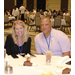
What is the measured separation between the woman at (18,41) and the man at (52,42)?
25 cm

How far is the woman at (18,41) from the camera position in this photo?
276cm

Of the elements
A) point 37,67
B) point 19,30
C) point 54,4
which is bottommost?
point 37,67

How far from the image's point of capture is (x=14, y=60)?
Result: 2207mm

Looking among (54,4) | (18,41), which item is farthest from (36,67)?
(54,4)

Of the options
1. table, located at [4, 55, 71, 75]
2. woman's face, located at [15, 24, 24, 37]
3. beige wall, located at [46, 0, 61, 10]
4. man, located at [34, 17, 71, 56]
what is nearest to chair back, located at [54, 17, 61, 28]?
man, located at [34, 17, 71, 56]

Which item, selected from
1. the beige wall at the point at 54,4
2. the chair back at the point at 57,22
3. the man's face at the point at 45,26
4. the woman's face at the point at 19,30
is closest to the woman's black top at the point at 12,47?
the woman's face at the point at 19,30

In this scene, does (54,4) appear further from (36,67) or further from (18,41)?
(36,67)

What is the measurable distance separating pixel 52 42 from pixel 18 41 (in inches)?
23.7

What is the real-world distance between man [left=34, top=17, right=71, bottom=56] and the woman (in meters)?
0.25

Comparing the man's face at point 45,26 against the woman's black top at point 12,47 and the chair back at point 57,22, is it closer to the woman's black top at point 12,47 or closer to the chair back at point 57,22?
the woman's black top at point 12,47

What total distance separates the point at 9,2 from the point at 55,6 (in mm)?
6129

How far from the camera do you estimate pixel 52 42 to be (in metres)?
2.71

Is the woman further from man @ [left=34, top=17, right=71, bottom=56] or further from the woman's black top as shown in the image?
man @ [left=34, top=17, right=71, bottom=56]
